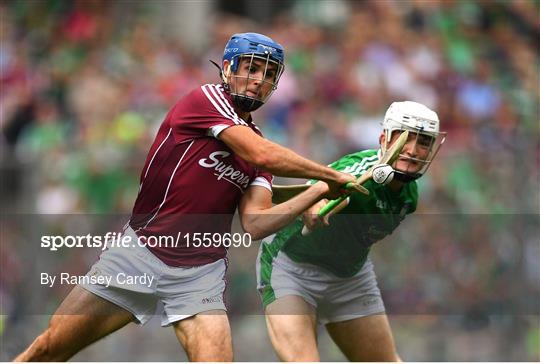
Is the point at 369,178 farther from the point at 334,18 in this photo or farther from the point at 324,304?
the point at 334,18

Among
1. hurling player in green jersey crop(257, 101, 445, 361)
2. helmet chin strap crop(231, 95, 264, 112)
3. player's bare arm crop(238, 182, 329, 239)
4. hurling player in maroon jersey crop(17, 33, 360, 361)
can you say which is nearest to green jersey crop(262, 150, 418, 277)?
hurling player in green jersey crop(257, 101, 445, 361)

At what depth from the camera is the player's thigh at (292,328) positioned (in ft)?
26.5

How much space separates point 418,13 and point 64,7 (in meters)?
3.76

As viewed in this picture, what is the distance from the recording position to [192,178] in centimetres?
749

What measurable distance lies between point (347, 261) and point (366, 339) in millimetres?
499

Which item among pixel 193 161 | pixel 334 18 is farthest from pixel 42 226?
pixel 334 18

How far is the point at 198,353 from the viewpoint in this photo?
7.26 metres

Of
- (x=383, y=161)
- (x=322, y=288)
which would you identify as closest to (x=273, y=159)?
(x=383, y=161)

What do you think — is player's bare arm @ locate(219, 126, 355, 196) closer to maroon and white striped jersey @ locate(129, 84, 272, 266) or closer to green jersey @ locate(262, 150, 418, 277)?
maroon and white striped jersey @ locate(129, 84, 272, 266)

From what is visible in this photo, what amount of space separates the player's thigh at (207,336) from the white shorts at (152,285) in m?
0.07

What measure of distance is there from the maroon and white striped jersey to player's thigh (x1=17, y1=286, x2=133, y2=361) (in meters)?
0.42

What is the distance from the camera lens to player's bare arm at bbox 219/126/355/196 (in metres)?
7.32

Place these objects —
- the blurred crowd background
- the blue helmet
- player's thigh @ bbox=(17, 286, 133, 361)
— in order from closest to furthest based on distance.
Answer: player's thigh @ bbox=(17, 286, 133, 361) → the blue helmet → the blurred crowd background

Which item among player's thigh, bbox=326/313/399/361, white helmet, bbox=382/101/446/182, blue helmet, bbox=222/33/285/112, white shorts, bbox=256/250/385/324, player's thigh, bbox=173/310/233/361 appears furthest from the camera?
player's thigh, bbox=326/313/399/361
